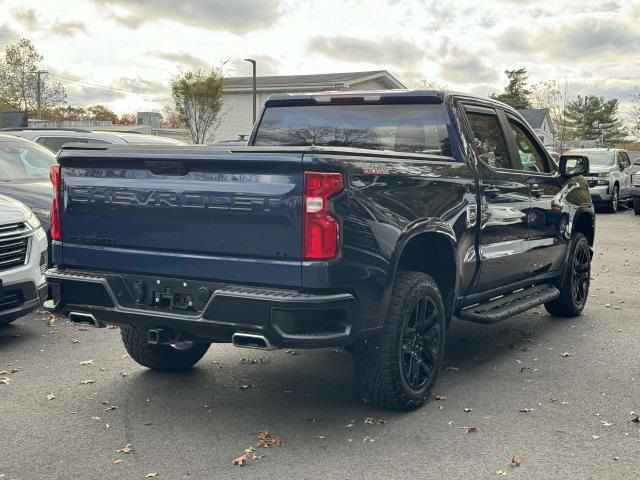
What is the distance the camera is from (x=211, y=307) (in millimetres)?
4418

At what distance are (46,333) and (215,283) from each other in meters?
3.54

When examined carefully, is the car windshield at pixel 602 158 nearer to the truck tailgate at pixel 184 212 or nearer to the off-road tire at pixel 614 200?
the off-road tire at pixel 614 200

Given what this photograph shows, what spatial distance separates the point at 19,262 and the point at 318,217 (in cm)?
375

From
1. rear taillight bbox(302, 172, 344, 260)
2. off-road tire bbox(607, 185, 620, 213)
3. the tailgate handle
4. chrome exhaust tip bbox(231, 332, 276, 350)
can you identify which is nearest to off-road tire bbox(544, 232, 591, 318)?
rear taillight bbox(302, 172, 344, 260)

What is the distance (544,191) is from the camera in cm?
715

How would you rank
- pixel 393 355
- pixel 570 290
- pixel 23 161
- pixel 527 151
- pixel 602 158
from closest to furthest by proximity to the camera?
pixel 393 355
pixel 527 151
pixel 570 290
pixel 23 161
pixel 602 158

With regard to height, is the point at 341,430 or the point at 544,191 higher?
the point at 544,191

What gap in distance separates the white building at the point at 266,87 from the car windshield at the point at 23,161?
34.9 m

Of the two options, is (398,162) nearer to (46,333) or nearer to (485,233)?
(485,233)

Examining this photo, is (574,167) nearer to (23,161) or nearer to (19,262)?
(19,262)

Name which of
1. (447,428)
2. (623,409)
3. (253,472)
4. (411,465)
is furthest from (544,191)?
(253,472)

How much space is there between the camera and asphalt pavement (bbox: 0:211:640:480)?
426cm

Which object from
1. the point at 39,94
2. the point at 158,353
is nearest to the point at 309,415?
the point at 158,353

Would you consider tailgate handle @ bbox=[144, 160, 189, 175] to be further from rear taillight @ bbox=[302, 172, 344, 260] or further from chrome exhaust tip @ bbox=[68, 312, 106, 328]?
chrome exhaust tip @ bbox=[68, 312, 106, 328]
